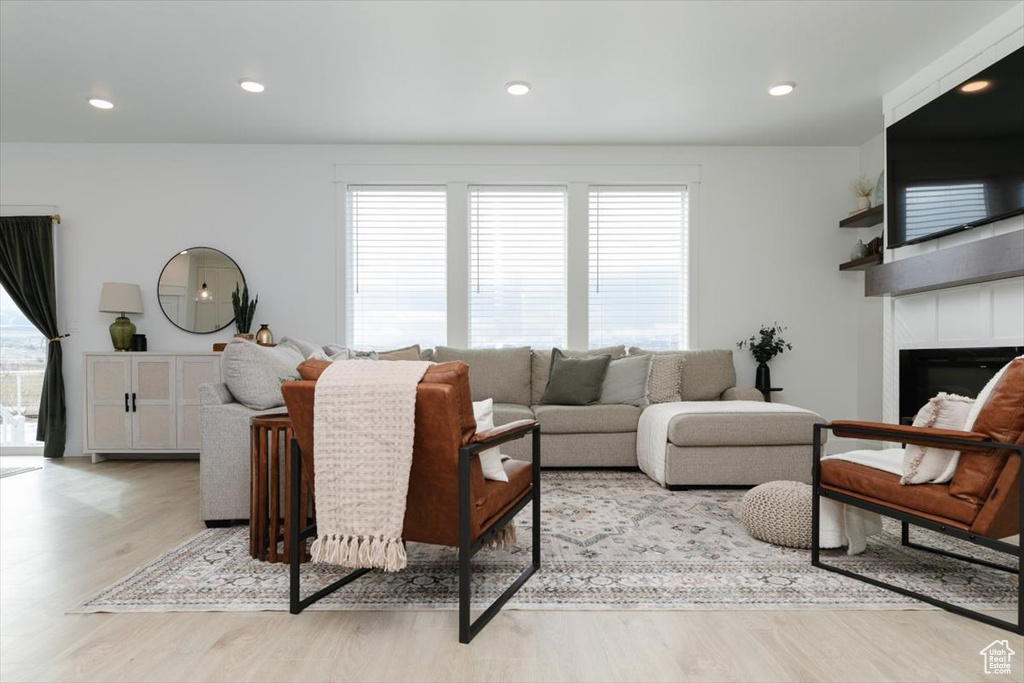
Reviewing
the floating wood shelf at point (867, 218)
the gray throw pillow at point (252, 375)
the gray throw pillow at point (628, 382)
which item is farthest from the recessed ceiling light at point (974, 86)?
the gray throw pillow at point (252, 375)

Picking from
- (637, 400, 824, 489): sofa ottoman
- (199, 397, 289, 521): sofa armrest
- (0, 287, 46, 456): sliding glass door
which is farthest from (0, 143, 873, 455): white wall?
(199, 397, 289, 521): sofa armrest

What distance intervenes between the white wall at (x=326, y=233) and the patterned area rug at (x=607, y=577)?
2.66m

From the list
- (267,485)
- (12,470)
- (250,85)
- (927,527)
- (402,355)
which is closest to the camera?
(927,527)

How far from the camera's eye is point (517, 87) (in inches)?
152

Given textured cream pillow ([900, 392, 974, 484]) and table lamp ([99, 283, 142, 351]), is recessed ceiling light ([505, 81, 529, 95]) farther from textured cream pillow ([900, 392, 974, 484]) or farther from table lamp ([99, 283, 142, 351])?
table lamp ([99, 283, 142, 351])

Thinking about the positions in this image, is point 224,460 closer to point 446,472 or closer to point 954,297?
point 446,472

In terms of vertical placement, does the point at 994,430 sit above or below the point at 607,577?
above

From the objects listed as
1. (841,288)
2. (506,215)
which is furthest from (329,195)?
(841,288)

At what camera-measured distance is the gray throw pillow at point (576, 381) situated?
4.38 metres

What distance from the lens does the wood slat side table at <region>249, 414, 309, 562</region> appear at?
2.33m

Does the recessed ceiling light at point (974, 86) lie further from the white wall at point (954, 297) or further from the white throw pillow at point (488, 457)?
the white throw pillow at point (488, 457)

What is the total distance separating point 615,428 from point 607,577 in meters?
2.02

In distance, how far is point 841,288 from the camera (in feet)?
16.8

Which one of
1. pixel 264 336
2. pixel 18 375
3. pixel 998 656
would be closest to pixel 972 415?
pixel 998 656
